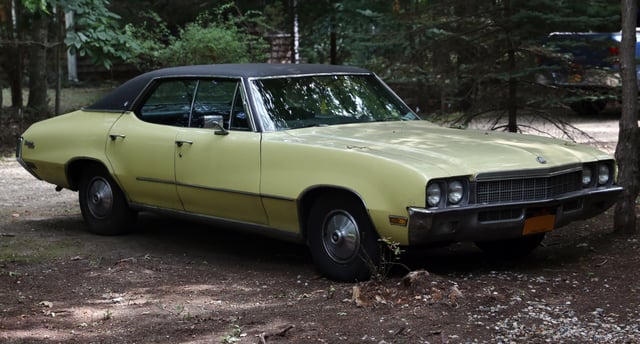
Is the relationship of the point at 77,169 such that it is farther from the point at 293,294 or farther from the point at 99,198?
the point at 293,294

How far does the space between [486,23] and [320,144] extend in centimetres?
438

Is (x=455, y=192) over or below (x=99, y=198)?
over

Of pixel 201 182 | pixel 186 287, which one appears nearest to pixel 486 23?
pixel 201 182

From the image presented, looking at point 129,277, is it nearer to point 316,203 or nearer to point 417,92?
point 316,203

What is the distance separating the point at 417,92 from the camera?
15375mm

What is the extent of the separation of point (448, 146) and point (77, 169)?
389 cm

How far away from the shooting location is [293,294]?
626 centimetres

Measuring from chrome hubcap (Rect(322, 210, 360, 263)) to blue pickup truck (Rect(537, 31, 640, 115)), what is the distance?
4493 mm

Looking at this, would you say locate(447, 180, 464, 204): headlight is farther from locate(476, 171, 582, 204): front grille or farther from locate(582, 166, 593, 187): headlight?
locate(582, 166, 593, 187): headlight

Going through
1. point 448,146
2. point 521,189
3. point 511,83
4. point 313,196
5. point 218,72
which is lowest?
point 313,196

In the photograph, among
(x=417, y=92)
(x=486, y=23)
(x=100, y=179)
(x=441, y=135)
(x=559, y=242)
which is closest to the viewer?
(x=441, y=135)

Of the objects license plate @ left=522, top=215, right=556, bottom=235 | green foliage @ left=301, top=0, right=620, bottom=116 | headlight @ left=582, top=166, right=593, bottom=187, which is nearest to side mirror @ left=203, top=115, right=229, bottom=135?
license plate @ left=522, top=215, right=556, bottom=235

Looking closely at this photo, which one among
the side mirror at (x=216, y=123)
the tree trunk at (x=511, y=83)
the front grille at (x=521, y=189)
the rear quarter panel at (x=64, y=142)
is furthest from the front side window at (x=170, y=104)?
the tree trunk at (x=511, y=83)

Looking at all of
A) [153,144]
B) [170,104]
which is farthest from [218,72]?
[153,144]
